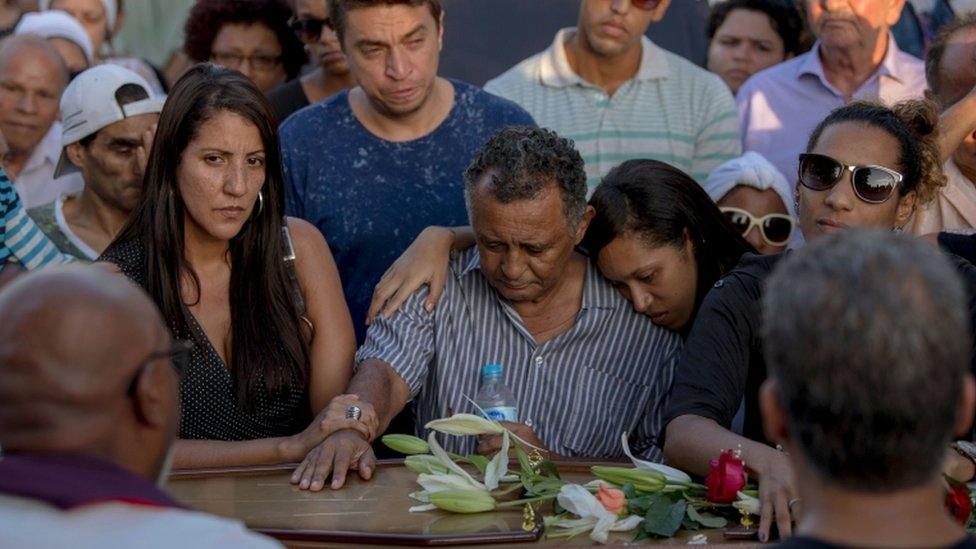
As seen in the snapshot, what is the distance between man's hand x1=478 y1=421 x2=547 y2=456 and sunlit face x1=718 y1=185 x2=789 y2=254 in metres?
1.35

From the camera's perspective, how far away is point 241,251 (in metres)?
4.32

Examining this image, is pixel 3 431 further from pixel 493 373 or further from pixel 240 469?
pixel 493 373

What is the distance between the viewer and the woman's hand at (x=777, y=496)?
3.19m

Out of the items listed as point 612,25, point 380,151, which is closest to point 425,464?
point 380,151

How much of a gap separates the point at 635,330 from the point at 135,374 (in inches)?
103

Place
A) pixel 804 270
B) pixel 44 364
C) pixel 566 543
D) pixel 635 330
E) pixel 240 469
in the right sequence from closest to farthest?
pixel 804 270 < pixel 44 364 < pixel 566 543 < pixel 240 469 < pixel 635 330

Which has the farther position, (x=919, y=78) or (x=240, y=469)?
(x=919, y=78)

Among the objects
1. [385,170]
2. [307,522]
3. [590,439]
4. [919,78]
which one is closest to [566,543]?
[307,522]

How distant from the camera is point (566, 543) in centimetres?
308

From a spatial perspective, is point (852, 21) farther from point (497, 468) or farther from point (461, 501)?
point (461, 501)

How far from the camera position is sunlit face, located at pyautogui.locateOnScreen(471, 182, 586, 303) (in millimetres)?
4227

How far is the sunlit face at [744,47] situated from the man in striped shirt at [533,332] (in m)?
2.52

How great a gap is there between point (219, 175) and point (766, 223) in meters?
1.93

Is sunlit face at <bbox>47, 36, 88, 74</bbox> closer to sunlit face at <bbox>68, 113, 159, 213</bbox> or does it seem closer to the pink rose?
sunlit face at <bbox>68, 113, 159, 213</bbox>
